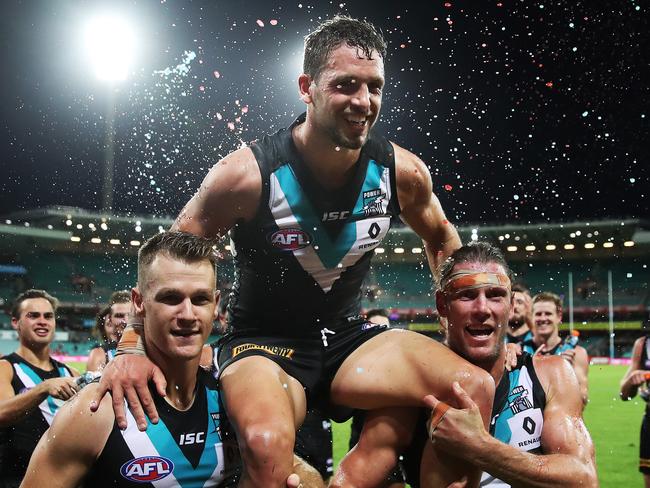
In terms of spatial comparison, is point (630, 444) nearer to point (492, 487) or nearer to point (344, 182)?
point (492, 487)

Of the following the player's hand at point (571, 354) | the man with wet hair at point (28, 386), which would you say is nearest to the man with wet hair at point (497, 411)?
the man with wet hair at point (28, 386)

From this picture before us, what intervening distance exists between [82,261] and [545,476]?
39.9 metres

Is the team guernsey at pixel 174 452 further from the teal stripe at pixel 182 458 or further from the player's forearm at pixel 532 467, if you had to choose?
the player's forearm at pixel 532 467

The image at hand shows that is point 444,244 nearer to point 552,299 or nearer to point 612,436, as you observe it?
point 552,299

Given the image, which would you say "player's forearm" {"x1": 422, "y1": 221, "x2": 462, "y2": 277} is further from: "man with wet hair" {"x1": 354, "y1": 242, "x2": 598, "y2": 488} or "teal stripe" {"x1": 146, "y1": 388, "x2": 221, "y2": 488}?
"teal stripe" {"x1": 146, "y1": 388, "x2": 221, "y2": 488}

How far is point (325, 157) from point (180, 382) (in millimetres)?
1414

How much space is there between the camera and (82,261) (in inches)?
1591

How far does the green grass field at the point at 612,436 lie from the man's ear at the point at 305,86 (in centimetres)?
712

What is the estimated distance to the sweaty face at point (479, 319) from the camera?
3762mm

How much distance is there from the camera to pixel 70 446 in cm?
297

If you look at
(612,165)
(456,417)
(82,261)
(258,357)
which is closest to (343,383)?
(258,357)

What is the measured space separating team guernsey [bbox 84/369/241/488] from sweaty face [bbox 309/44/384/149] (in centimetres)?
153

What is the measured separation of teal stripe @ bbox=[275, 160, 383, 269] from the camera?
383 centimetres

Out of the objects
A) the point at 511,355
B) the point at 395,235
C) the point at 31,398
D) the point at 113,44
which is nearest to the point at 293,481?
the point at 511,355
